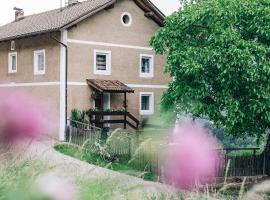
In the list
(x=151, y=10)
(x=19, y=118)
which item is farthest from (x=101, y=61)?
(x=19, y=118)

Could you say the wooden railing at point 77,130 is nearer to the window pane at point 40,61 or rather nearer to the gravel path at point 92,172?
the window pane at point 40,61

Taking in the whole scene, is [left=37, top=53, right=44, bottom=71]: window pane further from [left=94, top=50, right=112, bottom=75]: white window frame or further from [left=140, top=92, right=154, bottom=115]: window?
[left=140, top=92, right=154, bottom=115]: window

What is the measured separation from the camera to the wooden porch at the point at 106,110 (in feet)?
82.1

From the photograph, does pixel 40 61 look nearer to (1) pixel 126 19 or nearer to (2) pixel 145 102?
(1) pixel 126 19

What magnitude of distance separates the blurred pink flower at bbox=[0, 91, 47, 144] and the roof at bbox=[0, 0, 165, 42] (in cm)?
2381

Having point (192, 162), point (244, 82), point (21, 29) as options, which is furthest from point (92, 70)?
point (192, 162)

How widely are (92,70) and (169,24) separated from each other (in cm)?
558

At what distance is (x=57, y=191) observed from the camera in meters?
0.90

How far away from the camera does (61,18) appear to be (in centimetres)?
2658

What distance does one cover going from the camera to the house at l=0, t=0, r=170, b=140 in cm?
2553

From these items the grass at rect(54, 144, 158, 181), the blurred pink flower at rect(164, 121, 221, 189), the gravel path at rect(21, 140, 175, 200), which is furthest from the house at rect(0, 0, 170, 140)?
the blurred pink flower at rect(164, 121, 221, 189)

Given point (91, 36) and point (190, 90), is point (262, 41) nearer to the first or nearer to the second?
point (190, 90)

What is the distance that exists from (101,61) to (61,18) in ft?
9.68

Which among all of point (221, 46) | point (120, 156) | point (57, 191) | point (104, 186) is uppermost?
point (221, 46)
